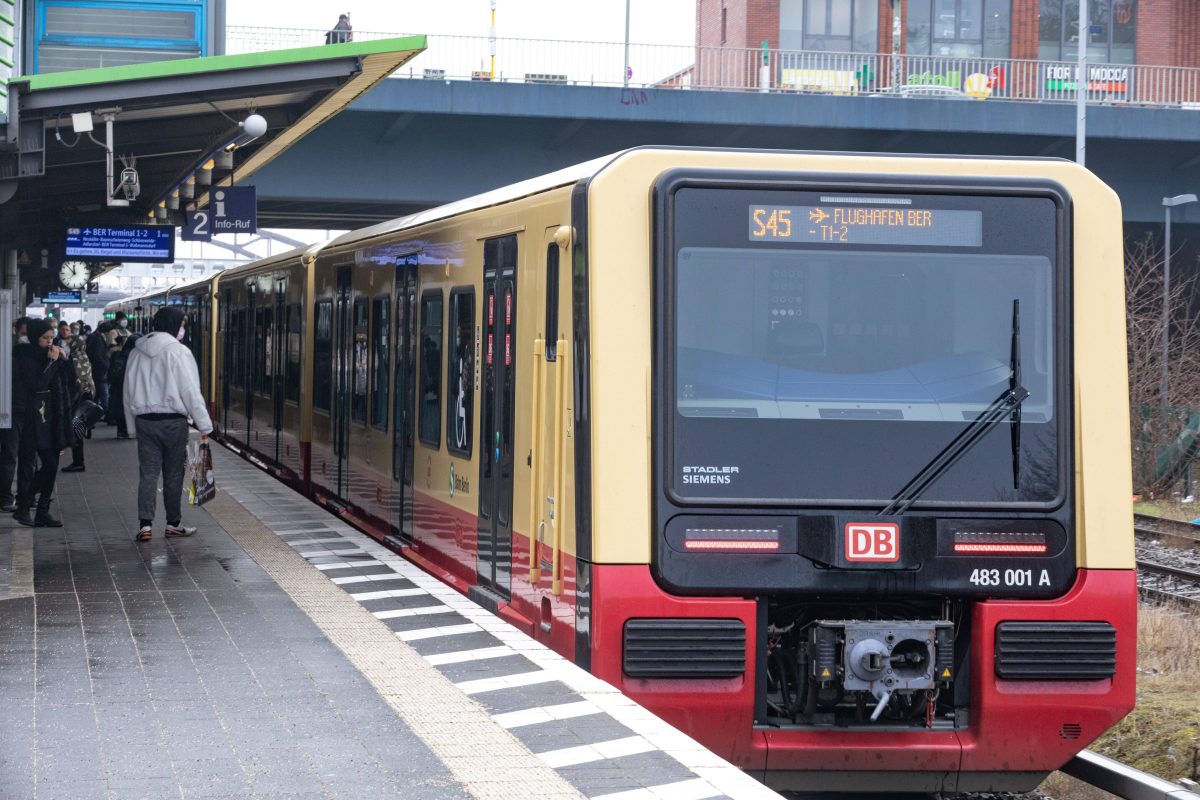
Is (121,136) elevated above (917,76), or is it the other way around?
(917,76)

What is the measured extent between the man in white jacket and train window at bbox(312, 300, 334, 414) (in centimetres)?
329

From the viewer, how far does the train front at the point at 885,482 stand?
705 cm

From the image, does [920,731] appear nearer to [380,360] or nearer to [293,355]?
[380,360]

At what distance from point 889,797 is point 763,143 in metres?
22.0

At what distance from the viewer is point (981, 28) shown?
152 ft

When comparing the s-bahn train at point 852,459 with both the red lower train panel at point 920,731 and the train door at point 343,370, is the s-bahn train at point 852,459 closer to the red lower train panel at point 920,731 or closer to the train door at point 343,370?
the red lower train panel at point 920,731

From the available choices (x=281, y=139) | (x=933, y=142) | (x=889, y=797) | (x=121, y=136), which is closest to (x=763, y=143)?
(x=933, y=142)

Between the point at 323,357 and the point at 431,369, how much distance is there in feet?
17.6

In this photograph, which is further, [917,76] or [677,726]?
[917,76]

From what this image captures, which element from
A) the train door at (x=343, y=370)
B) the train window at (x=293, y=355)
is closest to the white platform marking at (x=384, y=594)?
the train door at (x=343, y=370)

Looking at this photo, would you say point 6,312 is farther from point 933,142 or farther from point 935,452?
point 933,142

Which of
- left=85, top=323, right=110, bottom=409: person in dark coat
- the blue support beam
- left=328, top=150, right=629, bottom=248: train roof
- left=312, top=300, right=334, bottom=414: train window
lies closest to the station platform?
left=328, top=150, right=629, bottom=248: train roof

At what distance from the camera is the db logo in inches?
279

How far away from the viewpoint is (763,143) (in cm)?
2919
